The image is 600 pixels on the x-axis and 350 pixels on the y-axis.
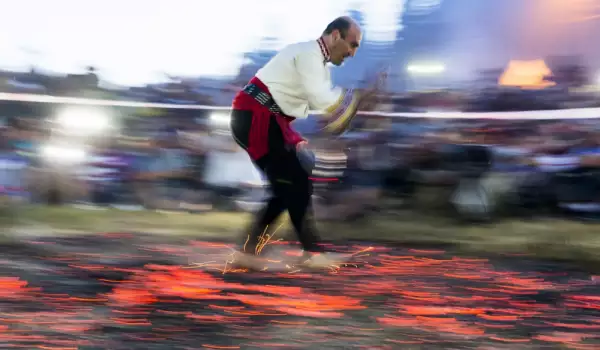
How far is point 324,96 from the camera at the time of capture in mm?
4094

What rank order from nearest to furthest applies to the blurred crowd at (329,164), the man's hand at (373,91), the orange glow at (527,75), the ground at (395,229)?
1. the man's hand at (373,91)
2. the ground at (395,229)
3. the blurred crowd at (329,164)
4. the orange glow at (527,75)

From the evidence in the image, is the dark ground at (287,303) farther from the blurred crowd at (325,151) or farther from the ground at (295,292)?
the blurred crowd at (325,151)

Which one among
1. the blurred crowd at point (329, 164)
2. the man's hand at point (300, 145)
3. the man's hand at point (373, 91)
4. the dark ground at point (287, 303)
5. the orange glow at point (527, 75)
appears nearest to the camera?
Answer: the dark ground at point (287, 303)

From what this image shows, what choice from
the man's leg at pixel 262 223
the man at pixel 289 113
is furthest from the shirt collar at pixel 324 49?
the man's leg at pixel 262 223

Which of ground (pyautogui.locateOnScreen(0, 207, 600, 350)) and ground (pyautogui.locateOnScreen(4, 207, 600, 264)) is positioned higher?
ground (pyautogui.locateOnScreen(0, 207, 600, 350))

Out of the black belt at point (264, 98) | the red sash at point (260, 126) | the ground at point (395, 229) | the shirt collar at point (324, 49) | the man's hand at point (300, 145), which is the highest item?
the shirt collar at point (324, 49)

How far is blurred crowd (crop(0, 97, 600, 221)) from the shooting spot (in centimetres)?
676

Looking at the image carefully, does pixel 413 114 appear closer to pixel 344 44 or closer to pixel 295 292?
pixel 344 44

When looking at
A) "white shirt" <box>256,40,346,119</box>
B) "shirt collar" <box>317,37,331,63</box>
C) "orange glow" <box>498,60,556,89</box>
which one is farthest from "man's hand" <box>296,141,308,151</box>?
"orange glow" <box>498,60,556,89</box>

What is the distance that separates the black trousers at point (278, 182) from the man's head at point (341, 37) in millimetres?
505

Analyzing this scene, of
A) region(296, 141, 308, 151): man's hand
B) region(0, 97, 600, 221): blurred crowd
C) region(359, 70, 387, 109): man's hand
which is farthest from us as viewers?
region(0, 97, 600, 221): blurred crowd

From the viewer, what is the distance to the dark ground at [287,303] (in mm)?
2762

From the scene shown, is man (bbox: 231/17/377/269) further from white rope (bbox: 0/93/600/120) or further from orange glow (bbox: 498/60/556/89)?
orange glow (bbox: 498/60/556/89)

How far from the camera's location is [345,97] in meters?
4.16
